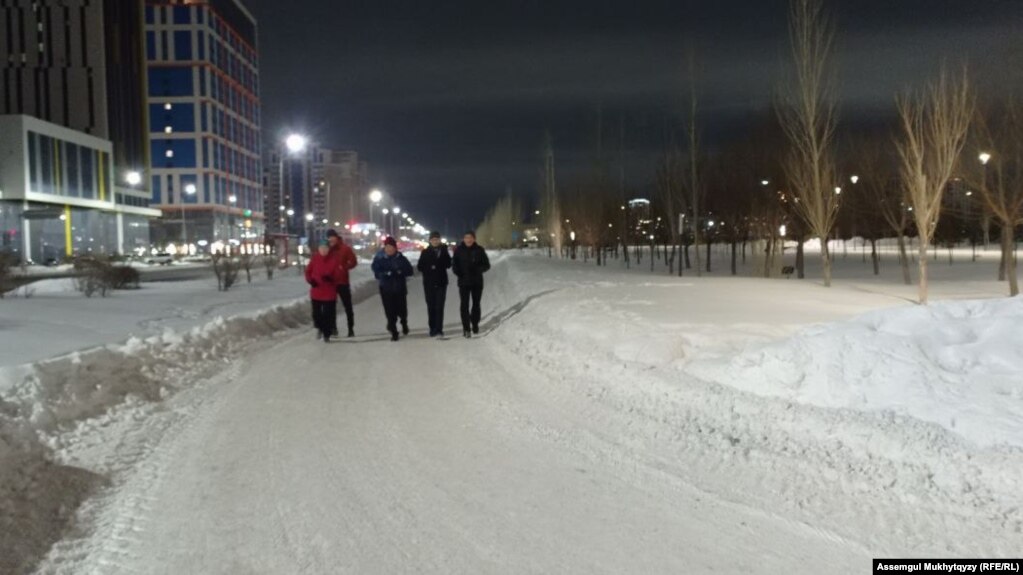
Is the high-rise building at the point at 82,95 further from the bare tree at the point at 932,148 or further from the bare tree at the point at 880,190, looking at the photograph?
the bare tree at the point at 932,148

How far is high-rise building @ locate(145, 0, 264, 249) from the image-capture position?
113 m

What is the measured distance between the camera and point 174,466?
7.20 meters

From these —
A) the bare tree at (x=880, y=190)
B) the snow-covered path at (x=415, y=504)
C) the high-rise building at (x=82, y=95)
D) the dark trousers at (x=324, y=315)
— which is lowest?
the snow-covered path at (x=415, y=504)

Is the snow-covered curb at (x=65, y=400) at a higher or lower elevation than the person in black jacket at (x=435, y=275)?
lower

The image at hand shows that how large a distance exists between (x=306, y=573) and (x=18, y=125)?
74.7m

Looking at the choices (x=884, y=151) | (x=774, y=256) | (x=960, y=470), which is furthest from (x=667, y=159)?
(x=960, y=470)

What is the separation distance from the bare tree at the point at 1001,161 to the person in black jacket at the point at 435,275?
17054 millimetres

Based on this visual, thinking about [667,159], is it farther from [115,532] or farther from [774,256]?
[115,532]

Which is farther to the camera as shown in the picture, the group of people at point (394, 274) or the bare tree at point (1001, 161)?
the bare tree at point (1001, 161)

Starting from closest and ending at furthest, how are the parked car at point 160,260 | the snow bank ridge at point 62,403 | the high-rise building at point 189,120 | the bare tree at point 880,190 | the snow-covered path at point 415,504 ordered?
the snow-covered path at point 415,504 → the snow bank ridge at point 62,403 → the bare tree at point 880,190 → the parked car at point 160,260 → the high-rise building at point 189,120

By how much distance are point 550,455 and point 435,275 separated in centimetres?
834

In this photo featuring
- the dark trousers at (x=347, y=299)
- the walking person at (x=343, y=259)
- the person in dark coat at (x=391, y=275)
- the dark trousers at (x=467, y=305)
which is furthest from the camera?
the dark trousers at (x=347, y=299)

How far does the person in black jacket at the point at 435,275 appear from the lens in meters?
15.5

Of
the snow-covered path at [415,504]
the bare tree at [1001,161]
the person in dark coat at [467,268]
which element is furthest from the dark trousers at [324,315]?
the bare tree at [1001,161]
